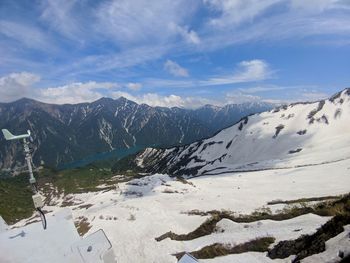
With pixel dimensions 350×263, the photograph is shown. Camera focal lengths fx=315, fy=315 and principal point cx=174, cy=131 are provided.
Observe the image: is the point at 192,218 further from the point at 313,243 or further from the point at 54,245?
the point at 54,245

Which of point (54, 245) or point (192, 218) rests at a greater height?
point (54, 245)

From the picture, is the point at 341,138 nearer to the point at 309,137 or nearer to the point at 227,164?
the point at 309,137

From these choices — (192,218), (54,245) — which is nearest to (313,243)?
(54,245)

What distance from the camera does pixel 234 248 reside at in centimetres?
2392

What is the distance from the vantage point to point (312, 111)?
655 feet

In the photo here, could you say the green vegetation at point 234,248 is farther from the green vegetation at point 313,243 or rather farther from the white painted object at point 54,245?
the white painted object at point 54,245

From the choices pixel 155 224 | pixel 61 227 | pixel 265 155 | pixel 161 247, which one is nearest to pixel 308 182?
pixel 155 224

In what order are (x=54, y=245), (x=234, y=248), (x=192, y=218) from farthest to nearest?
1. (x=192, y=218)
2. (x=234, y=248)
3. (x=54, y=245)

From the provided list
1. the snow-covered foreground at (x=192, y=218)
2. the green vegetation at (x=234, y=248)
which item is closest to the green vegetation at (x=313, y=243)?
the snow-covered foreground at (x=192, y=218)

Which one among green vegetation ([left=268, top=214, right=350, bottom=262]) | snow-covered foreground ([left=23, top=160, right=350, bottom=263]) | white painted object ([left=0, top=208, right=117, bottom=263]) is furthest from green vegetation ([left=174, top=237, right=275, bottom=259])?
white painted object ([left=0, top=208, right=117, bottom=263])

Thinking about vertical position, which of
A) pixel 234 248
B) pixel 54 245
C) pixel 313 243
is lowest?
pixel 234 248

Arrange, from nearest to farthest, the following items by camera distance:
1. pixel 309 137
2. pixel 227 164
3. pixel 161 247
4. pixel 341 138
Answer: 1. pixel 161 247
2. pixel 341 138
3. pixel 309 137
4. pixel 227 164

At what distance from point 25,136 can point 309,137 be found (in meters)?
175

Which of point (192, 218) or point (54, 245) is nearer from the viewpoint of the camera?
point (54, 245)
